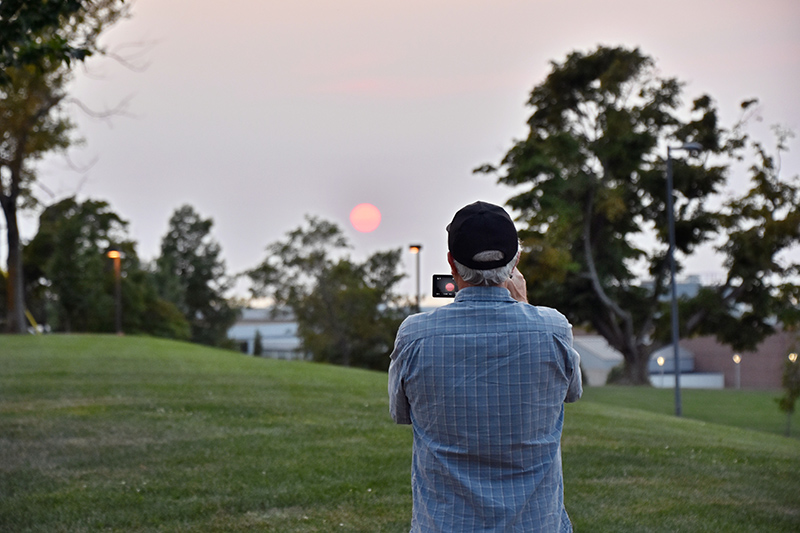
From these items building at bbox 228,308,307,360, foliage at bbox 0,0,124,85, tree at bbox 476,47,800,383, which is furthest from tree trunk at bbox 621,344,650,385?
building at bbox 228,308,307,360

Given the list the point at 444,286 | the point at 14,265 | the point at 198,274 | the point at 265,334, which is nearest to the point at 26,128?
the point at 14,265

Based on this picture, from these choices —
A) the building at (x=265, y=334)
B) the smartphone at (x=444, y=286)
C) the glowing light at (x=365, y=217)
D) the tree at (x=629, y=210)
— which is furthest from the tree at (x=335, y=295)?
the smartphone at (x=444, y=286)

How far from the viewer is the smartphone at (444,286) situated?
2.71 meters

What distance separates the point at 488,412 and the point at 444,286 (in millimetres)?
623

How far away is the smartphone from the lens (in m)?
2.71

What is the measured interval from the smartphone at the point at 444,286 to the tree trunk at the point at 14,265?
29666 millimetres

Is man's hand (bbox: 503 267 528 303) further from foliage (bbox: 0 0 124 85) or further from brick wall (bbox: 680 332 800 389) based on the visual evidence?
brick wall (bbox: 680 332 800 389)

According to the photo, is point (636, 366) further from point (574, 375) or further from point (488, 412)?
A: point (488, 412)

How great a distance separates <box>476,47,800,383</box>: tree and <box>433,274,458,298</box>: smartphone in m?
29.6

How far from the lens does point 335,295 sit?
4844 centimetres

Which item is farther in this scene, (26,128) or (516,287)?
(26,128)

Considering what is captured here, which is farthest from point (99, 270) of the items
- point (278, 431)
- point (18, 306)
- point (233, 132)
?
point (278, 431)

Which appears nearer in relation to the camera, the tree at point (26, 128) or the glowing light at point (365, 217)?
the tree at point (26, 128)

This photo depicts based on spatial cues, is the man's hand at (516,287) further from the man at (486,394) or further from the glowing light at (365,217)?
the glowing light at (365,217)
